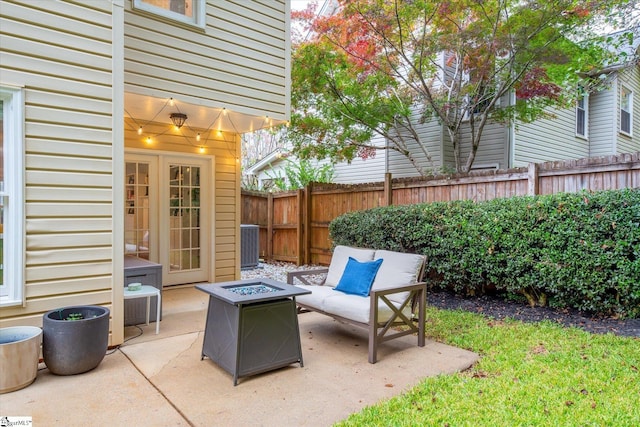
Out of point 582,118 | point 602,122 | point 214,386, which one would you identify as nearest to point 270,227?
point 214,386

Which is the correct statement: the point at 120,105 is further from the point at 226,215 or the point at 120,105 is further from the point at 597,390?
the point at 597,390

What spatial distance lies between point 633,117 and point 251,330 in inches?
582

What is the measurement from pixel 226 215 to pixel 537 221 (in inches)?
189

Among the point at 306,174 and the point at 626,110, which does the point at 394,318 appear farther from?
the point at 626,110

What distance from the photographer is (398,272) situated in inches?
162

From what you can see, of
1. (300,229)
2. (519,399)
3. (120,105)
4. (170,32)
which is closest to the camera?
(519,399)

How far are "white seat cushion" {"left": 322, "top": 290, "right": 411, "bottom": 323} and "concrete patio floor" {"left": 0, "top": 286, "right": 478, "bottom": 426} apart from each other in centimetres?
35

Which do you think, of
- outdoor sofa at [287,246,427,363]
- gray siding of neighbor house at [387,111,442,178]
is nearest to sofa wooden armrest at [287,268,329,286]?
outdoor sofa at [287,246,427,363]

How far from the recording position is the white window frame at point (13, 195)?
10.5 feet

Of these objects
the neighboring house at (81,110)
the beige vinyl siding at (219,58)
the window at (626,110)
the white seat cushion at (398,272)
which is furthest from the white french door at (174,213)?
the window at (626,110)

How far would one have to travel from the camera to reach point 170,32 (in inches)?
188

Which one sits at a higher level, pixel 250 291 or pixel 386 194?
pixel 386 194

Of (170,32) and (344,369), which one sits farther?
(170,32)

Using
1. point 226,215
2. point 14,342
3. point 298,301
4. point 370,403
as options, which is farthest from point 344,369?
point 226,215
